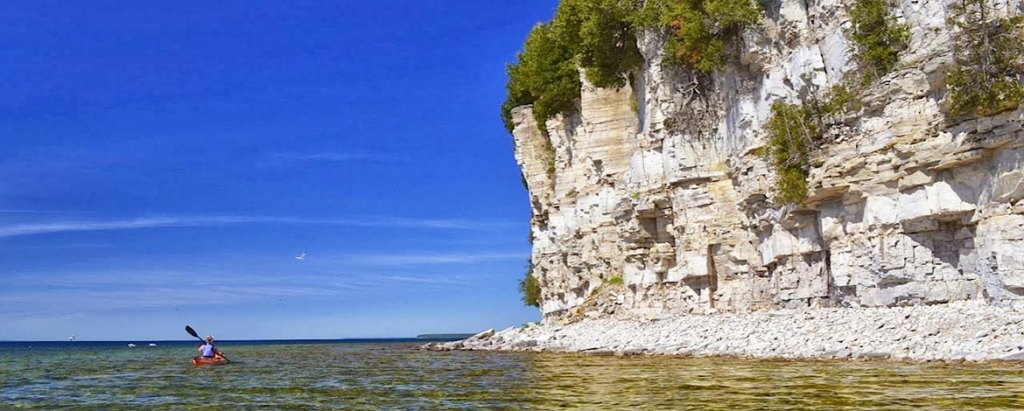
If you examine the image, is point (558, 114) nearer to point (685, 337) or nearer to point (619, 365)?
point (685, 337)

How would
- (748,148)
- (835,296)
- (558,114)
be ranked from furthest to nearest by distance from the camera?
1. (558,114)
2. (748,148)
3. (835,296)

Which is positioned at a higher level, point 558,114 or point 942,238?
point 558,114

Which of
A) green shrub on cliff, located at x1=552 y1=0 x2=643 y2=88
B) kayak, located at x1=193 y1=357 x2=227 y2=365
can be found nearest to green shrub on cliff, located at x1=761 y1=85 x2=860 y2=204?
green shrub on cliff, located at x1=552 y1=0 x2=643 y2=88

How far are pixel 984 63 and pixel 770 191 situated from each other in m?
Answer: 8.92

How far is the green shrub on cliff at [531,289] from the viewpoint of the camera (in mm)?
54750

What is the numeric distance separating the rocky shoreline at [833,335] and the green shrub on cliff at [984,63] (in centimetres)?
508

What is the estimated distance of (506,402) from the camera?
590 inches

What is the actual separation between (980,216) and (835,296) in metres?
5.54

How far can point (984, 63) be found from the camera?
21594mm

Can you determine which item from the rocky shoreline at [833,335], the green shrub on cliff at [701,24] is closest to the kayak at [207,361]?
the rocky shoreline at [833,335]

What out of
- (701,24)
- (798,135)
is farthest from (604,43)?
(798,135)

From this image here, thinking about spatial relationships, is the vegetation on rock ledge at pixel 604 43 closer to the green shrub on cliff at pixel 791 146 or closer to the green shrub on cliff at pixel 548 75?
the green shrub on cliff at pixel 548 75

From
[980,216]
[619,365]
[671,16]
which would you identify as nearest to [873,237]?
[980,216]

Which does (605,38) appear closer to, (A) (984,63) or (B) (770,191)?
(B) (770,191)
